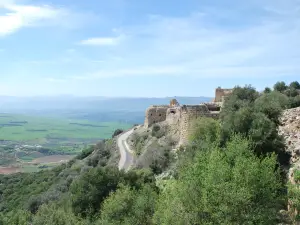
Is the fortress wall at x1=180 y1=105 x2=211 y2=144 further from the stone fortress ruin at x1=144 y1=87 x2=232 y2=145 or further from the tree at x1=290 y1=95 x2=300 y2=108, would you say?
the tree at x1=290 y1=95 x2=300 y2=108

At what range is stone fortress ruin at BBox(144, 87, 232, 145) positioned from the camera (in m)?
33.2

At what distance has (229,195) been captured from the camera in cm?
1413

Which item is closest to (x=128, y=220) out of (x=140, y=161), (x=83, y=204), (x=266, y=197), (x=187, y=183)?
(x=187, y=183)

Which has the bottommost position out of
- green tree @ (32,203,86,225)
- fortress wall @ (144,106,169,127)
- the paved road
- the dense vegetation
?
green tree @ (32,203,86,225)

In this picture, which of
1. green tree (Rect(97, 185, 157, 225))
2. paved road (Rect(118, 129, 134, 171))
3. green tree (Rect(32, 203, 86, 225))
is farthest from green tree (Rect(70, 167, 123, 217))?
paved road (Rect(118, 129, 134, 171))

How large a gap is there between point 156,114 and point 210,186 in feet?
117

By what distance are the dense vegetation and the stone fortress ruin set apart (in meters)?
2.44

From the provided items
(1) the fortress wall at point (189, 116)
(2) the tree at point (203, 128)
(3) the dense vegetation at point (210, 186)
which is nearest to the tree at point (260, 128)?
(3) the dense vegetation at point (210, 186)

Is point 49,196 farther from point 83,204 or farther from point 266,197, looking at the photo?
point 266,197

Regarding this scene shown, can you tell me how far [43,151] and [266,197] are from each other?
14474 centimetres

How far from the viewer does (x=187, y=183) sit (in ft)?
55.6

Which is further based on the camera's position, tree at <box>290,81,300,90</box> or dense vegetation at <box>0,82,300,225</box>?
tree at <box>290,81,300,90</box>

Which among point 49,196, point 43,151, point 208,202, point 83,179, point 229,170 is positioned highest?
point 229,170

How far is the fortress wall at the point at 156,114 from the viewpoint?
50.4m
